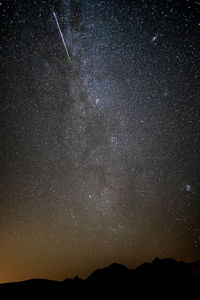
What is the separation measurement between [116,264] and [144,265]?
13.5 feet

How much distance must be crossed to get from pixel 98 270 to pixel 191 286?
13.5 meters

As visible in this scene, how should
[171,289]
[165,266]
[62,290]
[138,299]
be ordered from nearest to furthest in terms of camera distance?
1. [138,299]
2. [171,289]
3. [62,290]
4. [165,266]

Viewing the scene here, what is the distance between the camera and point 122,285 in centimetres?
2653

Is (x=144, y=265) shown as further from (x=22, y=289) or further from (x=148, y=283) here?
(x=22, y=289)

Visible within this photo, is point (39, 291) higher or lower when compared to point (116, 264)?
higher

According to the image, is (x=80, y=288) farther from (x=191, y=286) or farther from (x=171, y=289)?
(x=191, y=286)

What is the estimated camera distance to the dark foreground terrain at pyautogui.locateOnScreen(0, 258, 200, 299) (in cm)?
2303

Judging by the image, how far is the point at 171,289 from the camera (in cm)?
2353

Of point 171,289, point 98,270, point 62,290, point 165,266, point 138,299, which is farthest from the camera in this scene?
point 98,270

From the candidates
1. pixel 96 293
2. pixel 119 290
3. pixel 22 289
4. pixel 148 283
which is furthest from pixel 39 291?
pixel 148 283

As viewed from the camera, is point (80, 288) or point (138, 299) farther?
point (80, 288)

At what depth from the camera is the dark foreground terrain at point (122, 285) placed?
23.0 m

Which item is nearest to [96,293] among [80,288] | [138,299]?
[80,288]

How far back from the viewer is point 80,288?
25953 mm
